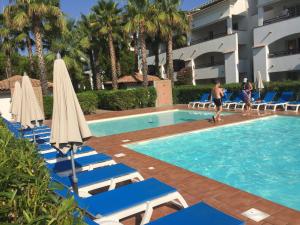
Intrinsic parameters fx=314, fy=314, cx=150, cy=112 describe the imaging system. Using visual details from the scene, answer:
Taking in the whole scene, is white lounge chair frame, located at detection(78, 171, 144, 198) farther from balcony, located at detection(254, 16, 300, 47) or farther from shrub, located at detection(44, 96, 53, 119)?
balcony, located at detection(254, 16, 300, 47)

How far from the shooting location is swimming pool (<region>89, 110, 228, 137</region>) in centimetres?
1636

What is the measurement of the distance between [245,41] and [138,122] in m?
17.1

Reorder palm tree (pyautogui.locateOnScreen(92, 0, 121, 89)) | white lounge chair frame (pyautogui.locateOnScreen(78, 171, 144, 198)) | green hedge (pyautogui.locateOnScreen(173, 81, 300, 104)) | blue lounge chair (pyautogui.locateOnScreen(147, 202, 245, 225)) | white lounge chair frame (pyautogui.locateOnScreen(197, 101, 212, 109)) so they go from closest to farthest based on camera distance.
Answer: blue lounge chair (pyautogui.locateOnScreen(147, 202, 245, 225))
white lounge chair frame (pyautogui.locateOnScreen(78, 171, 144, 198))
green hedge (pyautogui.locateOnScreen(173, 81, 300, 104))
white lounge chair frame (pyautogui.locateOnScreen(197, 101, 212, 109))
palm tree (pyautogui.locateOnScreen(92, 0, 121, 89))

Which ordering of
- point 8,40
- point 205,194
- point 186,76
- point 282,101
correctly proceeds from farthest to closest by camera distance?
point 8,40
point 186,76
point 282,101
point 205,194

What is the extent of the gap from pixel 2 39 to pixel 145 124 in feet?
90.0

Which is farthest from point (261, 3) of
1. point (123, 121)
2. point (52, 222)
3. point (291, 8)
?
point (52, 222)

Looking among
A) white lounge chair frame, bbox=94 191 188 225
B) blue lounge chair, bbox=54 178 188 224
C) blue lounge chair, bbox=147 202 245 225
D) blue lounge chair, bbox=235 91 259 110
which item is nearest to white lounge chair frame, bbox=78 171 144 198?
blue lounge chair, bbox=54 178 188 224

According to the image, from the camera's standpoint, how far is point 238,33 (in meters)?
30.0

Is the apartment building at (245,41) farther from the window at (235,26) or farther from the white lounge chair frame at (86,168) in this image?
the white lounge chair frame at (86,168)

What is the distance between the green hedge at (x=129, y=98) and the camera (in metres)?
24.6

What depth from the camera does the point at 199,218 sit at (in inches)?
148

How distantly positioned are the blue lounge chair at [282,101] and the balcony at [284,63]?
23.6 feet

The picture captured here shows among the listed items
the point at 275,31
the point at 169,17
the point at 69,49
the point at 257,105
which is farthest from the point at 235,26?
the point at 69,49

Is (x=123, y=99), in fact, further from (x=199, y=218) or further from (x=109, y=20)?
(x=199, y=218)
